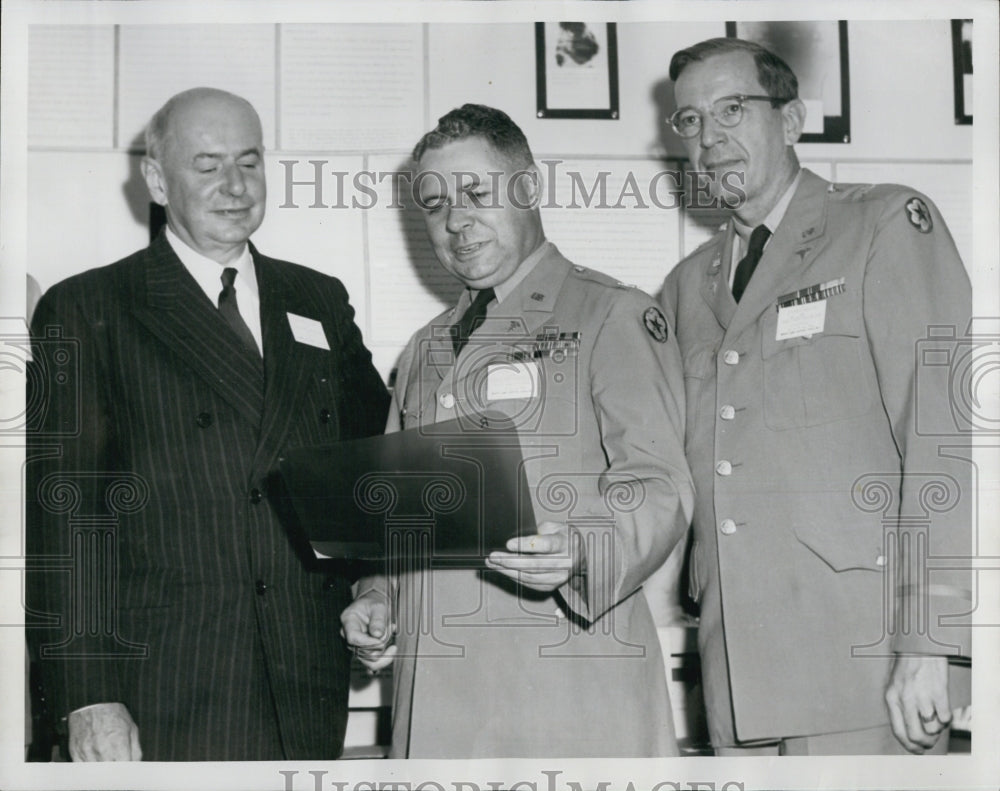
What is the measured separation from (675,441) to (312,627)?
0.78m

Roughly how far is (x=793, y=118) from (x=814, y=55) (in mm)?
225

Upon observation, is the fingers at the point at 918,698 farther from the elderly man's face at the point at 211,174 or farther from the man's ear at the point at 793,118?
the elderly man's face at the point at 211,174

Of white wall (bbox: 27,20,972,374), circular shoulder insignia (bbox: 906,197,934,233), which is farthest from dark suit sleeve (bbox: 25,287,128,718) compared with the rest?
circular shoulder insignia (bbox: 906,197,934,233)

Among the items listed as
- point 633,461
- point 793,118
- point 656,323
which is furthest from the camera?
point 793,118

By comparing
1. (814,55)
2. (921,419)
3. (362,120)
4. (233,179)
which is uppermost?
(814,55)

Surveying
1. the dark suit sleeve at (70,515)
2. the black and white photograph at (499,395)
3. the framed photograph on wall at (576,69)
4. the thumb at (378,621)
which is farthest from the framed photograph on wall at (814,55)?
the dark suit sleeve at (70,515)

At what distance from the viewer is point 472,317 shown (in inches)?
79.6

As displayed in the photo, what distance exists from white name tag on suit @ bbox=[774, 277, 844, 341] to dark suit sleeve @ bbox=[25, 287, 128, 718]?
4.17 ft

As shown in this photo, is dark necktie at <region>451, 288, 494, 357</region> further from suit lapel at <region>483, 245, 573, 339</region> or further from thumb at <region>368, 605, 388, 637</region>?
thumb at <region>368, 605, 388, 637</region>

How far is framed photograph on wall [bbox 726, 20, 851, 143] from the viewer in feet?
7.16

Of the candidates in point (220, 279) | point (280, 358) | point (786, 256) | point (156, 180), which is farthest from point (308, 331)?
point (786, 256)

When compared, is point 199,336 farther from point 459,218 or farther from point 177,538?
point 459,218

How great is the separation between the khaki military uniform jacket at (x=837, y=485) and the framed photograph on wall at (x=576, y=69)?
624mm

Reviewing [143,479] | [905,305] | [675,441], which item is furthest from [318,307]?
[905,305]
